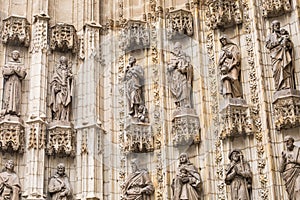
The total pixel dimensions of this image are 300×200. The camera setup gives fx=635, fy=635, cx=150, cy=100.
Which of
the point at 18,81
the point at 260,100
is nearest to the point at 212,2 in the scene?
the point at 260,100

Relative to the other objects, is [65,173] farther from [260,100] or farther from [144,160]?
[260,100]

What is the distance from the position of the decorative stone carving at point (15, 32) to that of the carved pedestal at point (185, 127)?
379cm

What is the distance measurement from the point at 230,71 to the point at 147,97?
1.94 metres

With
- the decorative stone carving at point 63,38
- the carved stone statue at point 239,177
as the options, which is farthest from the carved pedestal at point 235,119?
the decorative stone carving at point 63,38

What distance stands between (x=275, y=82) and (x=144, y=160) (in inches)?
123

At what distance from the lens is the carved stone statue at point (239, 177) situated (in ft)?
38.5

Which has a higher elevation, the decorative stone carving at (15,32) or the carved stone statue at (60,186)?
the decorative stone carving at (15,32)

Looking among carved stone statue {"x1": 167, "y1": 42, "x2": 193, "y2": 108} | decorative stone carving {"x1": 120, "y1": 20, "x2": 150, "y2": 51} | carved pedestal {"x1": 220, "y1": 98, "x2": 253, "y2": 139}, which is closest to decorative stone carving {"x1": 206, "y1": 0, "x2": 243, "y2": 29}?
carved stone statue {"x1": 167, "y1": 42, "x2": 193, "y2": 108}

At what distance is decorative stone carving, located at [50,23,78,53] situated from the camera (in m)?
14.0

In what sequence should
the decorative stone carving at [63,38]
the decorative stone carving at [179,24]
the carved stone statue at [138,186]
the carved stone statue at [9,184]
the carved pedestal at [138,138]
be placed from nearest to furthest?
the carved stone statue at [9,184] < the carved stone statue at [138,186] < the carved pedestal at [138,138] < the decorative stone carving at [179,24] < the decorative stone carving at [63,38]

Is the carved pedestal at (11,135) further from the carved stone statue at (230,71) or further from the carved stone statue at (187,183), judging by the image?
the carved stone statue at (230,71)

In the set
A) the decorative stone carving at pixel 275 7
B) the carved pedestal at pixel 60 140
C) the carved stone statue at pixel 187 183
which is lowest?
the carved stone statue at pixel 187 183

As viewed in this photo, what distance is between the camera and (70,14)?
47.9 ft

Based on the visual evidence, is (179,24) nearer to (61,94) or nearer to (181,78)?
(181,78)
